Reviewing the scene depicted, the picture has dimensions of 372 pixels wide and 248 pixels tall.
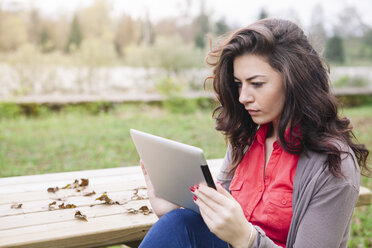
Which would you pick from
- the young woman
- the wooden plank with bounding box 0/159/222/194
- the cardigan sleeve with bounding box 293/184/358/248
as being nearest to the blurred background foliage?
the wooden plank with bounding box 0/159/222/194

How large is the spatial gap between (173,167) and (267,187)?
413mm

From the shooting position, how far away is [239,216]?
125cm

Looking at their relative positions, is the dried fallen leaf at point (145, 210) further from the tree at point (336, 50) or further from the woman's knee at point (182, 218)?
the tree at point (336, 50)

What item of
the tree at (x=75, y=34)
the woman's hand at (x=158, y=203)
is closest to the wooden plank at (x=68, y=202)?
the woman's hand at (x=158, y=203)

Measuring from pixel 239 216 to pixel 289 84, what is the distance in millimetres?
534

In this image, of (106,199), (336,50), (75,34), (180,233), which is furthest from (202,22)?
(180,233)

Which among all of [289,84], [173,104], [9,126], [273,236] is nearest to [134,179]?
[273,236]

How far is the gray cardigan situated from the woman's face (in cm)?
26

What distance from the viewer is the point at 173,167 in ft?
4.77

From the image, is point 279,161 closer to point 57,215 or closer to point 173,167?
point 173,167

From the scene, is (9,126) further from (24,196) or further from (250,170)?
(250,170)

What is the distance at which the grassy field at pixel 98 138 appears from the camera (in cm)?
429

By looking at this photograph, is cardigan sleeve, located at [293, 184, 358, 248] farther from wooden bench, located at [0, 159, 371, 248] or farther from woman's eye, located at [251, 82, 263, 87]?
wooden bench, located at [0, 159, 371, 248]

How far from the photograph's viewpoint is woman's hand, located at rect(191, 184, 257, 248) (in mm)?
1243
